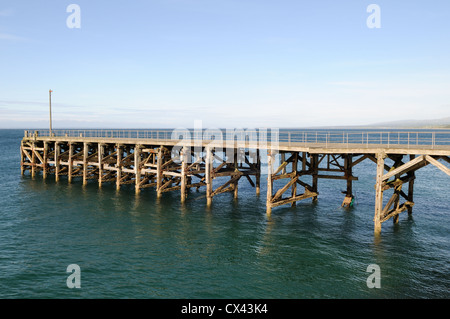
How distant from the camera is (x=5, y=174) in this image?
44.6 m

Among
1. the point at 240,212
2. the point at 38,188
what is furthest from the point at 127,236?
the point at 38,188

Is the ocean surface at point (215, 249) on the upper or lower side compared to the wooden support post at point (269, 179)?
lower

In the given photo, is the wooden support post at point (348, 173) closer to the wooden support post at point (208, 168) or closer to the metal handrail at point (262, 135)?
the metal handrail at point (262, 135)

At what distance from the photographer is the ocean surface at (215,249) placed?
14.0 meters

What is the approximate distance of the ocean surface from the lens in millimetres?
14031

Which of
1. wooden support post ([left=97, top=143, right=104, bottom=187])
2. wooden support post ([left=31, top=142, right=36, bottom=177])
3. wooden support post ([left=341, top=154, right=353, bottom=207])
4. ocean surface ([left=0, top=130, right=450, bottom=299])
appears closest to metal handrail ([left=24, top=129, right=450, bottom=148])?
wooden support post ([left=341, top=154, right=353, bottom=207])

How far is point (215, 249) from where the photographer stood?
1822 centimetres

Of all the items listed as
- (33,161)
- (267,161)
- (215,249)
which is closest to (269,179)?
(267,161)

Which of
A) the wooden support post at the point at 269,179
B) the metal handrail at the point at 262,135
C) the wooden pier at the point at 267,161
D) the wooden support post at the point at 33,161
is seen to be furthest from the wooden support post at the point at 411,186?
the wooden support post at the point at 33,161

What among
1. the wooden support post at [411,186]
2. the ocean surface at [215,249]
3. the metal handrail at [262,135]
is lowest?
the ocean surface at [215,249]

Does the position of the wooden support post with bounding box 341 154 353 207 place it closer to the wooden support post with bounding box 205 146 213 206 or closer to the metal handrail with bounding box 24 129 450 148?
the metal handrail with bounding box 24 129 450 148

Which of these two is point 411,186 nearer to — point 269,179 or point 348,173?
point 348,173
